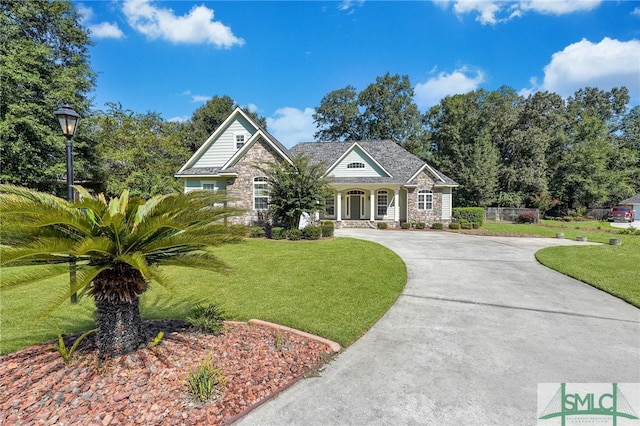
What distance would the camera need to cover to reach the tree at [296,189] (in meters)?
14.6

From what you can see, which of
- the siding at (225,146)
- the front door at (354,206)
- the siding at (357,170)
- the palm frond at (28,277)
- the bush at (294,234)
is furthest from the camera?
the front door at (354,206)

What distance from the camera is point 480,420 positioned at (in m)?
2.64

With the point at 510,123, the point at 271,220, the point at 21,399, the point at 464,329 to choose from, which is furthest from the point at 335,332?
the point at 510,123

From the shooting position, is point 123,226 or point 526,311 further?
point 526,311

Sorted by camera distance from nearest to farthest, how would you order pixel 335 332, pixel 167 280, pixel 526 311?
pixel 167 280 → pixel 335 332 → pixel 526 311

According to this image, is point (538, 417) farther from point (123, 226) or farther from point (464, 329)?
point (123, 226)

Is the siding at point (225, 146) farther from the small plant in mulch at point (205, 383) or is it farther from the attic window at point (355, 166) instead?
the small plant in mulch at point (205, 383)

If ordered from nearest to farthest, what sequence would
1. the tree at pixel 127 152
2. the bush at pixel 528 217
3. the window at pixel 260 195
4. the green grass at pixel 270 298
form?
the green grass at pixel 270 298
the window at pixel 260 195
the tree at pixel 127 152
the bush at pixel 528 217

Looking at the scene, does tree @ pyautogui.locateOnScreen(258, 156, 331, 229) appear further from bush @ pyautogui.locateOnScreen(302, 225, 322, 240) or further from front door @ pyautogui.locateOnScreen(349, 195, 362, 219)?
front door @ pyautogui.locateOnScreen(349, 195, 362, 219)

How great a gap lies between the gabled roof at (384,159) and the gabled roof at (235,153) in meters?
4.72

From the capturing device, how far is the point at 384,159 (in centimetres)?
2548

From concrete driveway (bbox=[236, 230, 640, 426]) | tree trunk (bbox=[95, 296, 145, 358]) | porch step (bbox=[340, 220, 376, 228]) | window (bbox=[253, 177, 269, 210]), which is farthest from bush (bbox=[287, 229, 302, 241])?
tree trunk (bbox=[95, 296, 145, 358])

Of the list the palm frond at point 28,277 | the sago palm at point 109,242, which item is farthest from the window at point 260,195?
the palm frond at point 28,277

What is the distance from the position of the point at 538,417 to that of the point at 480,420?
22.8 inches
